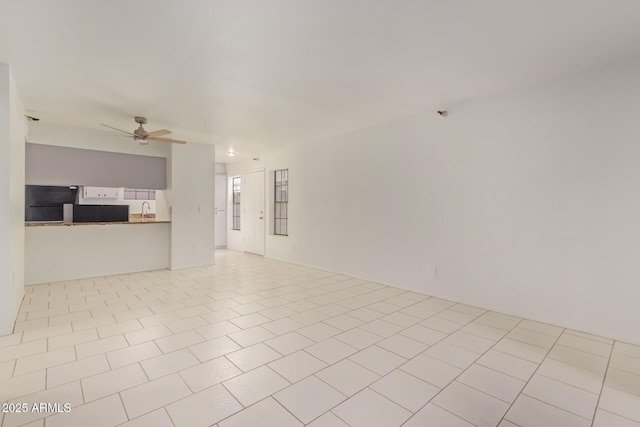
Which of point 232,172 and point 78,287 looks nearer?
point 78,287

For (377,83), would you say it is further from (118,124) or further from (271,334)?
(118,124)

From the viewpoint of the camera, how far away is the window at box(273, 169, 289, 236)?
646cm

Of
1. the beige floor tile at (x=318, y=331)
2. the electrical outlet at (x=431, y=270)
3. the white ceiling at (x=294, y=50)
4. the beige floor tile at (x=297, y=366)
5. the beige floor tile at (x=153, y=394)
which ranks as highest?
the white ceiling at (x=294, y=50)

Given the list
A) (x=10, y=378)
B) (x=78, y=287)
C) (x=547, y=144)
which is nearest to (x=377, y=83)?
(x=547, y=144)

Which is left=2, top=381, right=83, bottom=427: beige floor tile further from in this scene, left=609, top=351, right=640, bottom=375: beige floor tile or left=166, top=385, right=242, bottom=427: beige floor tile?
left=609, top=351, right=640, bottom=375: beige floor tile

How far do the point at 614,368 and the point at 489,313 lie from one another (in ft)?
3.80

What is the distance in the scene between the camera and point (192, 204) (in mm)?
5699

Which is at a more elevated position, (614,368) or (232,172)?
(232,172)

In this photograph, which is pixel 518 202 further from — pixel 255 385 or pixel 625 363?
pixel 255 385

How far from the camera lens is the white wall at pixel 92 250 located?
4453mm

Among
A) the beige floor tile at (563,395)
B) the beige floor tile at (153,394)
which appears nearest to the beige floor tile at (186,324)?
the beige floor tile at (153,394)

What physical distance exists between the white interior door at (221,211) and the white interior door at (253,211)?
1003 mm

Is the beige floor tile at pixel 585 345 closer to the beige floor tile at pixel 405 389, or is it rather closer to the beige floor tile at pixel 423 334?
the beige floor tile at pixel 423 334

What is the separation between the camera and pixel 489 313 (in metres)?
3.31
